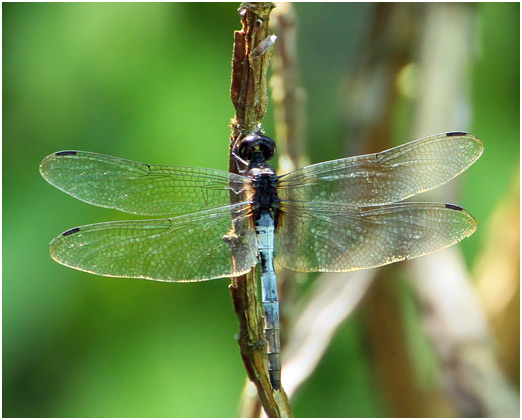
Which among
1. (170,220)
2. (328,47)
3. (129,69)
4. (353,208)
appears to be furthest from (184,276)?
(328,47)

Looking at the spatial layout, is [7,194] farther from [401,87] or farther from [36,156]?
[401,87]

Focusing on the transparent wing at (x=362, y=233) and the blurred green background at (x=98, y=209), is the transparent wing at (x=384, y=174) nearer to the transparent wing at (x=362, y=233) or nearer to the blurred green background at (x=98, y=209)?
the transparent wing at (x=362, y=233)

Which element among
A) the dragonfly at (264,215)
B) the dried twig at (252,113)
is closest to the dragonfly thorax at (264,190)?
the dragonfly at (264,215)

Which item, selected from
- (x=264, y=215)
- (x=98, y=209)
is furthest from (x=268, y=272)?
(x=98, y=209)

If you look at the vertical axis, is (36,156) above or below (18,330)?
above

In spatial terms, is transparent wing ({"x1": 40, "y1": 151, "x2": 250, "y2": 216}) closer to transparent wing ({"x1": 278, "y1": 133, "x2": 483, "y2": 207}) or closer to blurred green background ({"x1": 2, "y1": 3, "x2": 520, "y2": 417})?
transparent wing ({"x1": 278, "y1": 133, "x2": 483, "y2": 207})

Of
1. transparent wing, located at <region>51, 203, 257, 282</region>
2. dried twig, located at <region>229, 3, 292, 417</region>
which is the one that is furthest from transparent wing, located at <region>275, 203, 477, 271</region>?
dried twig, located at <region>229, 3, 292, 417</region>
